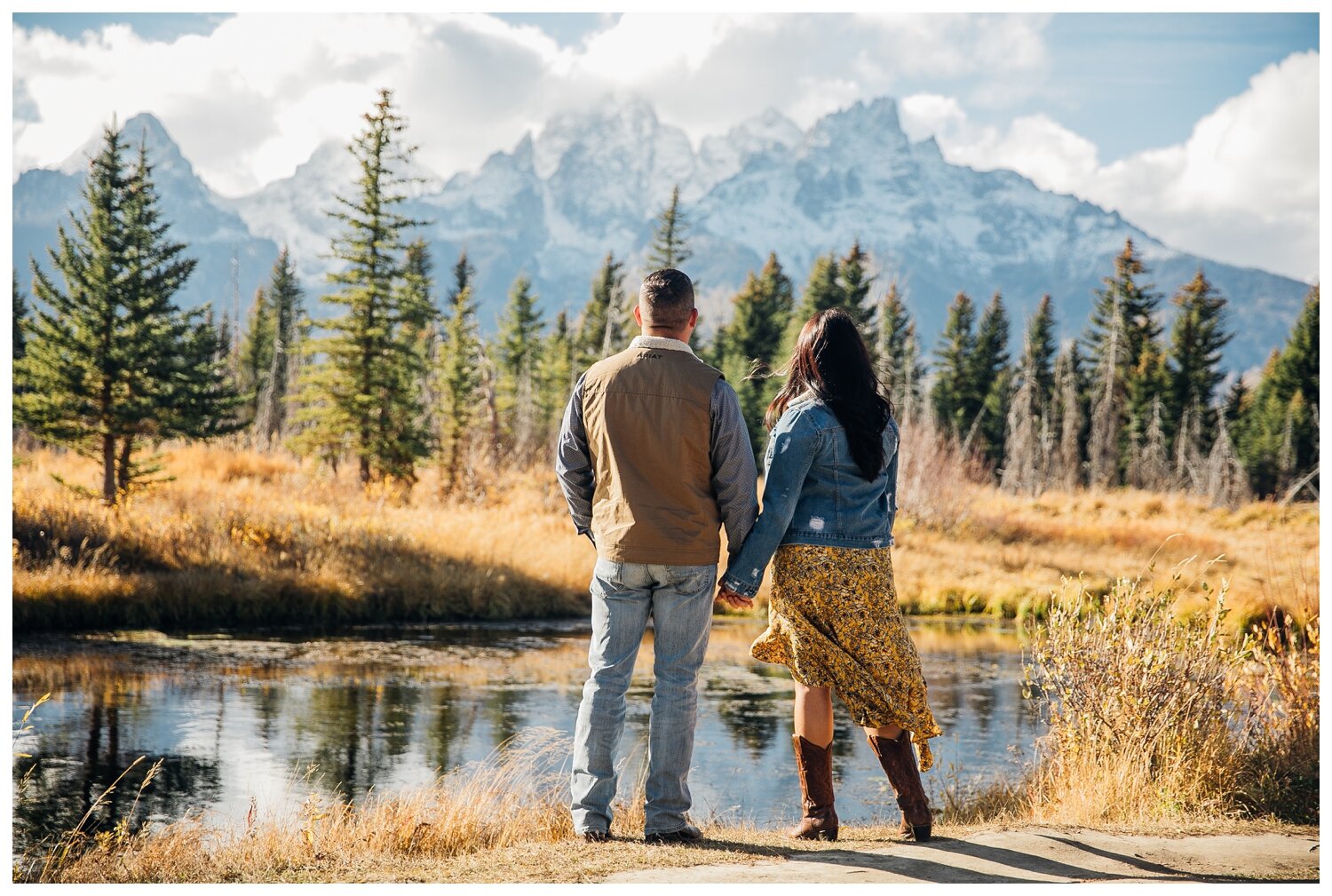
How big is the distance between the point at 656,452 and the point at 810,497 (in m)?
0.63

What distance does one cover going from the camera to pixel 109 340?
18000 millimetres

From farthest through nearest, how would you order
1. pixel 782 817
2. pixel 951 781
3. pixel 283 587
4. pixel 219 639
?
pixel 283 587 → pixel 219 639 → pixel 951 781 → pixel 782 817

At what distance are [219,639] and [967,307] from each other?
48.6 meters

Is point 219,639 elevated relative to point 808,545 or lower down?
lower down

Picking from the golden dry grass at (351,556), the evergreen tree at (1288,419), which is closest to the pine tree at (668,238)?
the golden dry grass at (351,556)

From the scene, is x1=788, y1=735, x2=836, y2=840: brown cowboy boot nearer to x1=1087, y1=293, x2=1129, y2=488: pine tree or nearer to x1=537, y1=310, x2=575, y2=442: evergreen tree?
x1=537, y1=310, x2=575, y2=442: evergreen tree

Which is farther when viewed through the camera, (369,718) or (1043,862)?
(369,718)

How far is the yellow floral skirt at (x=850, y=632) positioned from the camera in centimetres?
444

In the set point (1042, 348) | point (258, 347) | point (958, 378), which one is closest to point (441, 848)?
point (258, 347)

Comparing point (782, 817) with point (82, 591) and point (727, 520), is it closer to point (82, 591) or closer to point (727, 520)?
point (727, 520)

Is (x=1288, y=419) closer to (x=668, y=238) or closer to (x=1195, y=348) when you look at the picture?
(x=1195, y=348)

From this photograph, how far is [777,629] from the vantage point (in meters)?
4.56

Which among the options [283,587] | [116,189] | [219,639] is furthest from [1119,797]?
[116,189]

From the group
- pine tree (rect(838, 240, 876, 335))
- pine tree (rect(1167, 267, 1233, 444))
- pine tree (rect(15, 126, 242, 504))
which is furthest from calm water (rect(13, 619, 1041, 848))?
pine tree (rect(1167, 267, 1233, 444))
